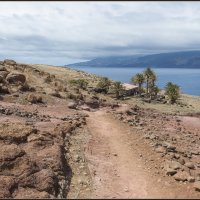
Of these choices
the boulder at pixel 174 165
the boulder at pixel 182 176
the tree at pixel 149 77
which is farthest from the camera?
the tree at pixel 149 77

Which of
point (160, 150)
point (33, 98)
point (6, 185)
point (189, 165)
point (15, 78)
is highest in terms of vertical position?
point (15, 78)

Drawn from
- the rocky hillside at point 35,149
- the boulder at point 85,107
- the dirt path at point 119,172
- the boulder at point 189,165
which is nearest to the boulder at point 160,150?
the dirt path at point 119,172

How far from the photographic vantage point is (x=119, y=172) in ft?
75.1

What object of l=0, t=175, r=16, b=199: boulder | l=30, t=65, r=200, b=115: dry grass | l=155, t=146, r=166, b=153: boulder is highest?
l=0, t=175, r=16, b=199: boulder

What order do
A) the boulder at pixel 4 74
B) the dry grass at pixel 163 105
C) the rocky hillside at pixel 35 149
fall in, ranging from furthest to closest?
the dry grass at pixel 163 105
the boulder at pixel 4 74
the rocky hillside at pixel 35 149

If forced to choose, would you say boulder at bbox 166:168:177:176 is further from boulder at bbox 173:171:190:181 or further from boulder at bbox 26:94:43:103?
boulder at bbox 26:94:43:103

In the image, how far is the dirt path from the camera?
791 inches

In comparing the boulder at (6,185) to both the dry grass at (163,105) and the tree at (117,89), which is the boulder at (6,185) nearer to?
the dry grass at (163,105)

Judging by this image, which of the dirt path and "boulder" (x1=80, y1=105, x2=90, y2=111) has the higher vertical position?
"boulder" (x1=80, y1=105, x2=90, y2=111)

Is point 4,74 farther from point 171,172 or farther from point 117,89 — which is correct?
point 117,89

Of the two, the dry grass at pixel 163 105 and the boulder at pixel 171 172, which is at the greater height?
the boulder at pixel 171 172

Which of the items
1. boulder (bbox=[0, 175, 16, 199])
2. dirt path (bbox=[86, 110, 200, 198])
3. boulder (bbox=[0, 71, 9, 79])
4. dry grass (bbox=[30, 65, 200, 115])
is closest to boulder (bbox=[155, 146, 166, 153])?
dirt path (bbox=[86, 110, 200, 198])

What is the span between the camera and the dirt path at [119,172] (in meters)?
20.1

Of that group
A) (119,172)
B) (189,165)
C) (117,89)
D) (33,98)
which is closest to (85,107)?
(33,98)
